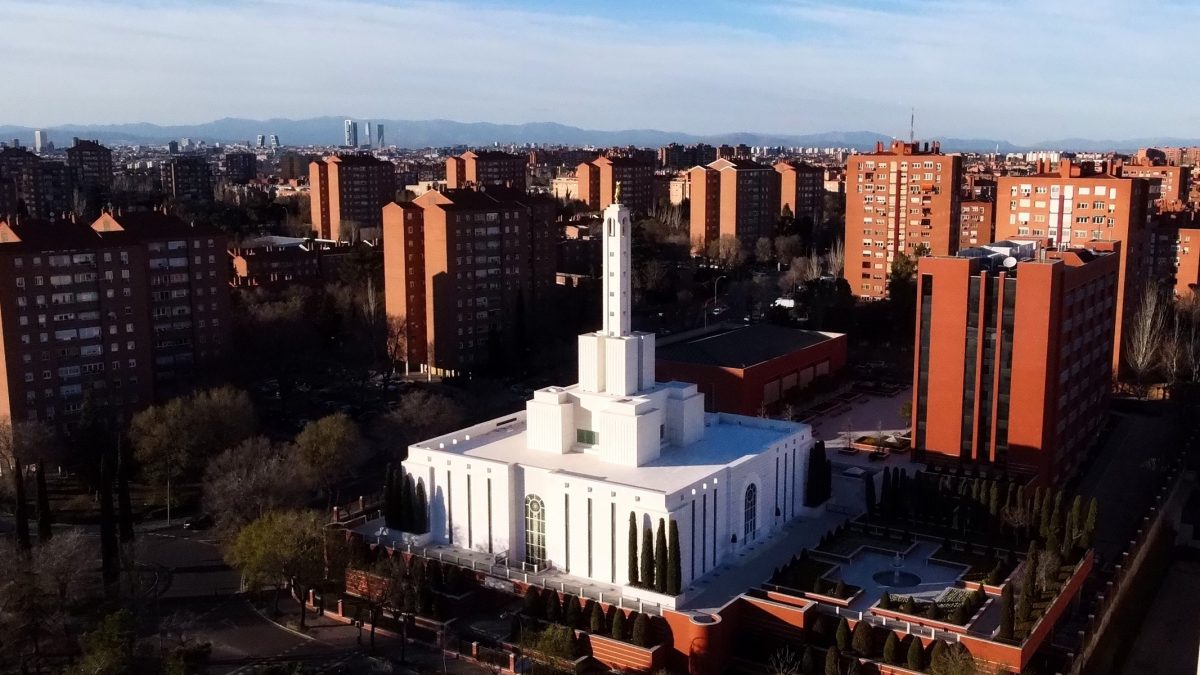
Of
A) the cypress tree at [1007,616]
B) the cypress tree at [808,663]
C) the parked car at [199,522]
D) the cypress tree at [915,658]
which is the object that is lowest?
the parked car at [199,522]

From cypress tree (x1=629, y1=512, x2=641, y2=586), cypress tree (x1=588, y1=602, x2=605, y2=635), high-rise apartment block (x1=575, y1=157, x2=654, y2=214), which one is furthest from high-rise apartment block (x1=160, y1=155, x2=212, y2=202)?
cypress tree (x1=588, y1=602, x2=605, y2=635)

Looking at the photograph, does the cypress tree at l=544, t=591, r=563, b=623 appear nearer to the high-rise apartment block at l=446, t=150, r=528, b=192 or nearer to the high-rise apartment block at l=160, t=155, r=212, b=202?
the high-rise apartment block at l=446, t=150, r=528, b=192

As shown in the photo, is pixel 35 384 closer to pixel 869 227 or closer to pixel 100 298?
pixel 100 298

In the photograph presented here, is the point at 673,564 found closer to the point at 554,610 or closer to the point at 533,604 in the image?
the point at 554,610

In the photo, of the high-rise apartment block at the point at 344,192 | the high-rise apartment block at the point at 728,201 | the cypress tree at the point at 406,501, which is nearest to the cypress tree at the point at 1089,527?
the cypress tree at the point at 406,501

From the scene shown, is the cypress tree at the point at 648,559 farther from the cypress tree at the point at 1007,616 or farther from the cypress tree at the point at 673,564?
the cypress tree at the point at 1007,616

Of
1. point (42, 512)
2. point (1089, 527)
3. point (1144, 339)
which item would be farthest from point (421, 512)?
point (1144, 339)
